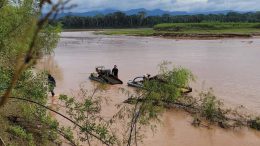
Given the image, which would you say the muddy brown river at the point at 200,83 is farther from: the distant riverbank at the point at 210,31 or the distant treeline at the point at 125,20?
the distant treeline at the point at 125,20

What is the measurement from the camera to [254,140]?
18922 millimetres

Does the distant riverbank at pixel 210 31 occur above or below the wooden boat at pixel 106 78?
below

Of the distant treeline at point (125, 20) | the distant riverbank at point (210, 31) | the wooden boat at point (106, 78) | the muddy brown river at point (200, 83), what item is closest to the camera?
the muddy brown river at point (200, 83)

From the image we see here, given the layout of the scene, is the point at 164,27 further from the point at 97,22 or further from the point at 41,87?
the point at 41,87

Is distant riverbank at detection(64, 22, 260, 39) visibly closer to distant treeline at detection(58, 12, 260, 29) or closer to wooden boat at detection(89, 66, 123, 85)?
distant treeline at detection(58, 12, 260, 29)

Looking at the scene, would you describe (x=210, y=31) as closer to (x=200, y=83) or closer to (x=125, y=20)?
(x=125, y=20)

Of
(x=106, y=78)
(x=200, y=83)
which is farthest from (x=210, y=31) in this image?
(x=106, y=78)

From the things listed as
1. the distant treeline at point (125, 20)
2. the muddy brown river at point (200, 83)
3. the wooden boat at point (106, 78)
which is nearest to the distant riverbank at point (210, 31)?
the distant treeline at point (125, 20)

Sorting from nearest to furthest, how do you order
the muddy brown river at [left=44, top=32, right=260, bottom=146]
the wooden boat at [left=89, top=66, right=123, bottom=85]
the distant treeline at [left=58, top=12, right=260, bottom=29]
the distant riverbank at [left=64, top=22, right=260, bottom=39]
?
the muddy brown river at [left=44, top=32, right=260, bottom=146] → the wooden boat at [left=89, top=66, right=123, bottom=85] → the distant riverbank at [left=64, top=22, right=260, bottom=39] → the distant treeline at [left=58, top=12, right=260, bottom=29]

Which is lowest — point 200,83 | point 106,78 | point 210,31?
point 210,31

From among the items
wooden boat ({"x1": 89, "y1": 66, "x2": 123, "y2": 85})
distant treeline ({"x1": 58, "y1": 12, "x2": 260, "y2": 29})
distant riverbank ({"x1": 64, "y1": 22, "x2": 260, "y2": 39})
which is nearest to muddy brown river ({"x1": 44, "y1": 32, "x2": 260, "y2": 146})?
wooden boat ({"x1": 89, "y1": 66, "x2": 123, "y2": 85})

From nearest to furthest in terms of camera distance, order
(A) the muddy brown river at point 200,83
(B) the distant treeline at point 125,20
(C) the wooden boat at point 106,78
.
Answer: (A) the muddy brown river at point 200,83, (C) the wooden boat at point 106,78, (B) the distant treeline at point 125,20

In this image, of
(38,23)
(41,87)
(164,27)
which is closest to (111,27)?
(164,27)

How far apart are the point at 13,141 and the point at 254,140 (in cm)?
1106
